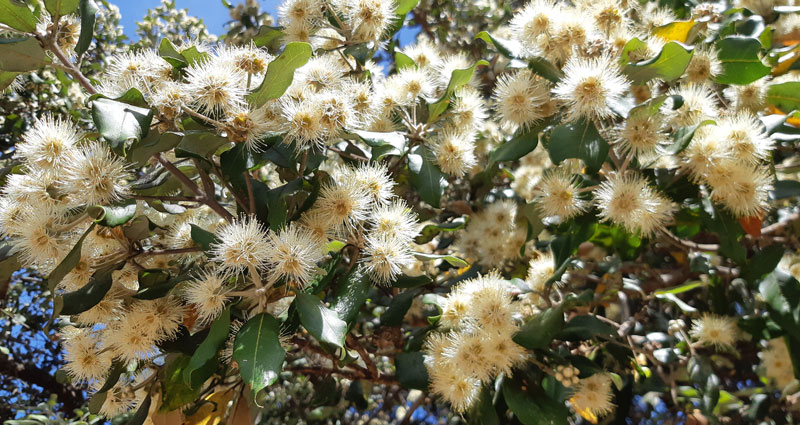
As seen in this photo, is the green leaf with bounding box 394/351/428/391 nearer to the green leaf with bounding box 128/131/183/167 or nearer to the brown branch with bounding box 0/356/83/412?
the green leaf with bounding box 128/131/183/167

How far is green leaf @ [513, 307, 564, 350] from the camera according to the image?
1586 mm

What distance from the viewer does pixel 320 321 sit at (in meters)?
1.30

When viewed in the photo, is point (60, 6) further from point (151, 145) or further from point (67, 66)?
point (151, 145)

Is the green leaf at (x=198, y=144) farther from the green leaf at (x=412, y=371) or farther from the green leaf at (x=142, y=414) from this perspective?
the green leaf at (x=412, y=371)

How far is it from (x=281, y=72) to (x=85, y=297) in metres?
0.67

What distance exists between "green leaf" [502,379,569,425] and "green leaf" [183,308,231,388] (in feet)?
2.61

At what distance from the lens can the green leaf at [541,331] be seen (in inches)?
62.4

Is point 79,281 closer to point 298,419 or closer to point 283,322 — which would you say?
point 283,322

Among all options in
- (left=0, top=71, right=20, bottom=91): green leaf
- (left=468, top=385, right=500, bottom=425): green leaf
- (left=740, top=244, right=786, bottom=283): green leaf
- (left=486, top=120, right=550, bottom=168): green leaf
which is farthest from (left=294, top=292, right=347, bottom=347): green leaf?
(left=740, top=244, right=786, bottom=283): green leaf

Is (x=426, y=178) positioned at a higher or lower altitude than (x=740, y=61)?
higher

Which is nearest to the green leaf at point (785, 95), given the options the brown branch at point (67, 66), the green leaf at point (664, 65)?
the green leaf at point (664, 65)

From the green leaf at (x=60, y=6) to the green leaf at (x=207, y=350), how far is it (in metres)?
0.83

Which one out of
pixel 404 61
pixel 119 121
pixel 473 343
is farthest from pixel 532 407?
pixel 119 121

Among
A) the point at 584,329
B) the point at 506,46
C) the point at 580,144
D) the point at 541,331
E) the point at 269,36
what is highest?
the point at 269,36
